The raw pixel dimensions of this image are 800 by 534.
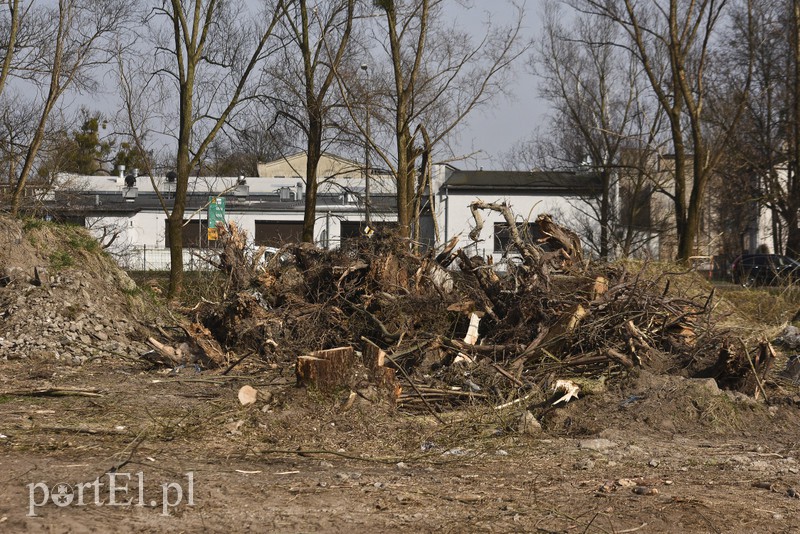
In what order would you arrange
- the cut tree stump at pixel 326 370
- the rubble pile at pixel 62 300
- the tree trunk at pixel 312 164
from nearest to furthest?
the cut tree stump at pixel 326 370, the rubble pile at pixel 62 300, the tree trunk at pixel 312 164

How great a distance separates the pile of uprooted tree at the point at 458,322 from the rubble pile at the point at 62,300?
1.63 m

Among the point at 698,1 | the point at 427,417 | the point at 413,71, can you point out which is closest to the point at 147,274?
the point at 413,71

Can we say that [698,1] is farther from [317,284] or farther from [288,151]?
[317,284]

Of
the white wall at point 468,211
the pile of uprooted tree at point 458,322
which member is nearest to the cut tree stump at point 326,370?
the pile of uprooted tree at point 458,322

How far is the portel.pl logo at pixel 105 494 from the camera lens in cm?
451

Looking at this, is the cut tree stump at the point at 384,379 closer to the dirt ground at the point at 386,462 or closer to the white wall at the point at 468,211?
the dirt ground at the point at 386,462

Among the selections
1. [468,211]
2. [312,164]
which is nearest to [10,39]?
[312,164]

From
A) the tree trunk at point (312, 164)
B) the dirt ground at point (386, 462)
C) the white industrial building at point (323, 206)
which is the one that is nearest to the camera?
the dirt ground at point (386, 462)

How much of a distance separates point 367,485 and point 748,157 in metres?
24.9

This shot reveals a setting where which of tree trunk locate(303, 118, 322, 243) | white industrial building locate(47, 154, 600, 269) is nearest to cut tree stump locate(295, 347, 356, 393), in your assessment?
tree trunk locate(303, 118, 322, 243)

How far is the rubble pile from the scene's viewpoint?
1084 cm

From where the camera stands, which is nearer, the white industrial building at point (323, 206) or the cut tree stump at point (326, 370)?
the cut tree stump at point (326, 370)

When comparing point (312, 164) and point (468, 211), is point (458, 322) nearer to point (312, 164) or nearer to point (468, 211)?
point (312, 164)

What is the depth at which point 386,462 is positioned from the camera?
19.7 ft
